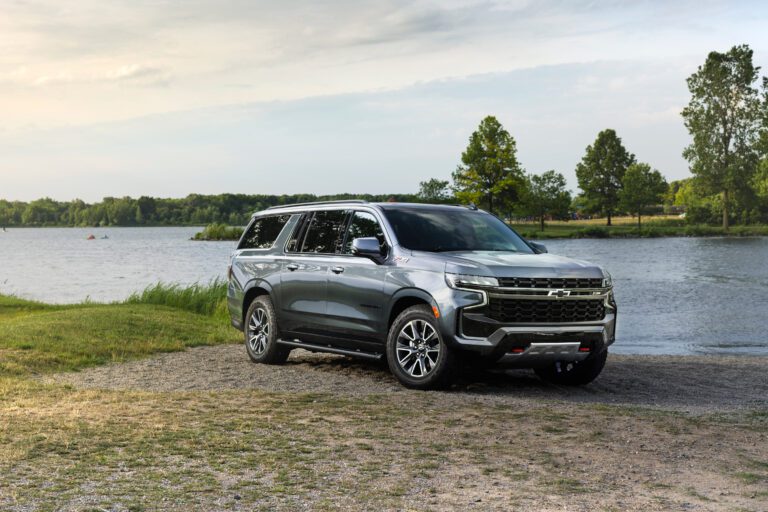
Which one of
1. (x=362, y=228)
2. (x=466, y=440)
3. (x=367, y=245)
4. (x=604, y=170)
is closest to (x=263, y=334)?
(x=362, y=228)

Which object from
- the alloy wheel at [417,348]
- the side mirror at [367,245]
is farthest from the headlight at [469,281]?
the side mirror at [367,245]

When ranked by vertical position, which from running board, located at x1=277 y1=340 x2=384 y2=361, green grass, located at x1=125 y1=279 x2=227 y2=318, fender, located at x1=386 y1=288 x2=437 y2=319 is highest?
fender, located at x1=386 y1=288 x2=437 y2=319

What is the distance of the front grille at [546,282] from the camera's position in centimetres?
891

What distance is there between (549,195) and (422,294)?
107325mm

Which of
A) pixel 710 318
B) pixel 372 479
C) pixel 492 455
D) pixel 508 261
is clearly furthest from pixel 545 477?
pixel 710 318

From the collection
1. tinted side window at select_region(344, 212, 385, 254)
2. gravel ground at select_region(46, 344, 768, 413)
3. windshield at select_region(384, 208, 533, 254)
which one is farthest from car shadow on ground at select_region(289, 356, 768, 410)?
tinted side window at select_region(344, 212, 385, 254)

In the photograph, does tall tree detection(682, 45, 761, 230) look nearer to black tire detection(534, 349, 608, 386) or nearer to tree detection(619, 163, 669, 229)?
tree detection(619, 163, 669, 229)

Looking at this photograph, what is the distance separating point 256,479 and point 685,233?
343 feet

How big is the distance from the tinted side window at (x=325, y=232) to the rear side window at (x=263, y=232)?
2.18ft

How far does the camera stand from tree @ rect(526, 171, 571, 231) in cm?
11306

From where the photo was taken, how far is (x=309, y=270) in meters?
10.9

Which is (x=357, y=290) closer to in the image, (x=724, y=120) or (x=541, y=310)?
(x=541, y=310)

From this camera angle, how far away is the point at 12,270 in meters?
60.4

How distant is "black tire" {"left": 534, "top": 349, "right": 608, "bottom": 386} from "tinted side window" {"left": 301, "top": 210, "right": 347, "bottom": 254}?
9.37 feet
